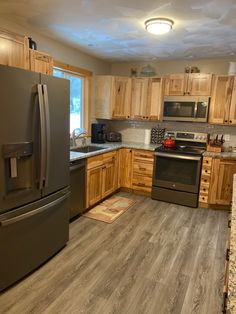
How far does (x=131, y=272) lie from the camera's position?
2305 mm

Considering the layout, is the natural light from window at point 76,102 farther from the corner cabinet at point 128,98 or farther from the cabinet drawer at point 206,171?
the cabinet drawer at point 206,171

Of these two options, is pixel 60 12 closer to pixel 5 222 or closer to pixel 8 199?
pixel 8 199

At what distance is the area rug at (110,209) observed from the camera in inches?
136

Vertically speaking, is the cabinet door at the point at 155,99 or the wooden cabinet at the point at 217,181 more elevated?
the cabinet door at the point at 155,99

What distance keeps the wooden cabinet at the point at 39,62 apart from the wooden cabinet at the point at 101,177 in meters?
1.32

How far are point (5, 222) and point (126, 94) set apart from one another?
3392 millimetres

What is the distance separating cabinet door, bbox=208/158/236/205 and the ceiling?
1744mm

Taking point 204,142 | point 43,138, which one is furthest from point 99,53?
→ point 43,138

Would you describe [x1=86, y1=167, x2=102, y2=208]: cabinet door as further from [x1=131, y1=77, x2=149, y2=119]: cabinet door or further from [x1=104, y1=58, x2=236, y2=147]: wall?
[x1=104, y1=58, x2=236, y2=147]: wall

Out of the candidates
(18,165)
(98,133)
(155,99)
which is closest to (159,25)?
(155,99)

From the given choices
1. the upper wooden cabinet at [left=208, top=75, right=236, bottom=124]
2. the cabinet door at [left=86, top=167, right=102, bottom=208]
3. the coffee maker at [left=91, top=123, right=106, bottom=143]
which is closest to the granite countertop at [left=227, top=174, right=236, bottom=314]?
the cabinet door at [left=86, top=167, right=102, bottom=208]

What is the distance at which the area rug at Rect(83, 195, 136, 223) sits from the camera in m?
3.45

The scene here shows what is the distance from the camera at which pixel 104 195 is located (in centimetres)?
396

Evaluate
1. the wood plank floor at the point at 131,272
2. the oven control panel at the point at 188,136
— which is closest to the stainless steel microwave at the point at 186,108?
the oven control panel at the point at 188,136
